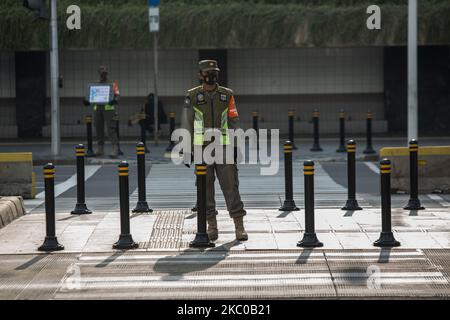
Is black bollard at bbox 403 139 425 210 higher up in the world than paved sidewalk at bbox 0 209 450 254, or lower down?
higher up

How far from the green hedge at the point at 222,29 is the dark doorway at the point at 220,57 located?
5.07 ft

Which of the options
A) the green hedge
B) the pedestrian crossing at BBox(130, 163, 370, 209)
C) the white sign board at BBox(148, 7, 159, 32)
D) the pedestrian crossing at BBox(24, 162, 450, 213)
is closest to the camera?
the pedestrian crossing at BBox(24, 162, 450, 213)

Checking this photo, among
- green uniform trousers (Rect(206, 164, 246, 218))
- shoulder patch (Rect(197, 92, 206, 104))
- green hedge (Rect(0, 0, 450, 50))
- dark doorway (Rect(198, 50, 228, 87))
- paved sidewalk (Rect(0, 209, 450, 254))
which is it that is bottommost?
paved sidewalk (Rect(0, 209, 450, 254))

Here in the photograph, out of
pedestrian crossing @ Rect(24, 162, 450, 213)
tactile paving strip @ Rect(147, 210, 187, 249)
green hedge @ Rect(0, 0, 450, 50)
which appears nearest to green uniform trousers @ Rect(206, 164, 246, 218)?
tactile paving strip @ Rect(147, 210, 187, 249)

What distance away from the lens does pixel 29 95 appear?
30781 mm

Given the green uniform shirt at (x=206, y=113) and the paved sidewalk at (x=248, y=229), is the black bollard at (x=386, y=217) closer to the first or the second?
the paved sidewalk at (x=248, y=229)

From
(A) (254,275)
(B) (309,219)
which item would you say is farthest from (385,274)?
(B) (309,219)

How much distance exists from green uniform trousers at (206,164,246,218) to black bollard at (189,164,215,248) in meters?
0.37

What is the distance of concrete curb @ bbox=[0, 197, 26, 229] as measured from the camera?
14695 millimetres

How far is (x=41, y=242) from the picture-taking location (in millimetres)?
13344

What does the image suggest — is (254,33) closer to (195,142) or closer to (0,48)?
(0,48)

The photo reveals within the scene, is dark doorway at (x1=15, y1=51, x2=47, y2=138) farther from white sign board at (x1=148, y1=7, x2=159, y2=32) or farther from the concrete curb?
the concrete curb
